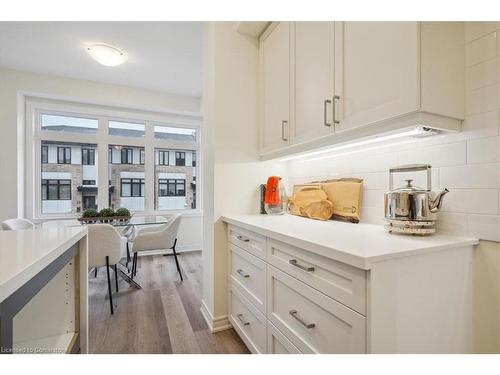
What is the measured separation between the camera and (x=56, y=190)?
3.73 metres

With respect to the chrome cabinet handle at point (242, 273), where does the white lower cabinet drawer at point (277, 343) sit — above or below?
below

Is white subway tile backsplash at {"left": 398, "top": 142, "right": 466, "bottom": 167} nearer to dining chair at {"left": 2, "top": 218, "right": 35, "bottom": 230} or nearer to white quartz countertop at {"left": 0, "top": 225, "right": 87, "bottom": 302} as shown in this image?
white quartz countertop at {"left": 0, "top": 225, "right": 87, "bottom": 302}

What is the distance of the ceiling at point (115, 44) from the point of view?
2.36 meters

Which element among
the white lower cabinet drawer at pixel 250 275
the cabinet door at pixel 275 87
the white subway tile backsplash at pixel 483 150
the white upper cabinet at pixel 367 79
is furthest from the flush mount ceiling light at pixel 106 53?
the white subway tile backsplash at pixel 483 150

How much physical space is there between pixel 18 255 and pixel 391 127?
4.67ft

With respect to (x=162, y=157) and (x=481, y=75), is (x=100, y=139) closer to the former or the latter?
A: (x=162, y=157)

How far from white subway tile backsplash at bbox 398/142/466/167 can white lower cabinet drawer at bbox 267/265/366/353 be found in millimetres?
842

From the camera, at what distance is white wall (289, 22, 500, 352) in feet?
3.20

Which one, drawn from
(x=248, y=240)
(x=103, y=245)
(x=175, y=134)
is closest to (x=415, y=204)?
(x=248, y=240)

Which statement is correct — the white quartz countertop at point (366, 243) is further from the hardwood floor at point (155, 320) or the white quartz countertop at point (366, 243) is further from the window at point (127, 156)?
the window at point (127, 156)

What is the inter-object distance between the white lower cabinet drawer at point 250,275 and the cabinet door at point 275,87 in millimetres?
812
